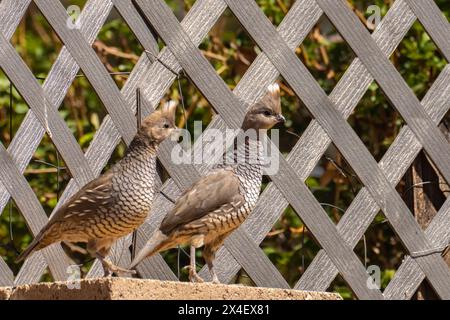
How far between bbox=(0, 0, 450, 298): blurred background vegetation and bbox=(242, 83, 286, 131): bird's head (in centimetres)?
162

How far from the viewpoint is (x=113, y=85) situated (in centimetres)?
409

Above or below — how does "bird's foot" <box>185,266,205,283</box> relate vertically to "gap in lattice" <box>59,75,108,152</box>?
below

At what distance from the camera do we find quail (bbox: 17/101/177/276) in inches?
143

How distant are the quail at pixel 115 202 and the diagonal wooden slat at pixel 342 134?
660 mm

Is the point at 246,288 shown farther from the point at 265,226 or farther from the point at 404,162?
the point at 404,162

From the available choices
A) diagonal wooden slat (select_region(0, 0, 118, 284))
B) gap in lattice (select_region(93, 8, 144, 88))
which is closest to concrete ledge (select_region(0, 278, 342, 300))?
diagonal wooden slat (select_region(0, 0, 118, 284))

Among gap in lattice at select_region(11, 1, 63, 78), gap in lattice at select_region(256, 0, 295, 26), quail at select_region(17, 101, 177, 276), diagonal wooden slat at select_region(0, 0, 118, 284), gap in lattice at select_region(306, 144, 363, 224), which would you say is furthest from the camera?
gap in lattice at select_region(11, 1, 63, 78)

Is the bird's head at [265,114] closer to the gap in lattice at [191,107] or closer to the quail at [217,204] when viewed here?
the quail at [217,204]

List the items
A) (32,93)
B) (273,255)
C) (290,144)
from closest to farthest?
(32,93) < (273,255) < (290,144)

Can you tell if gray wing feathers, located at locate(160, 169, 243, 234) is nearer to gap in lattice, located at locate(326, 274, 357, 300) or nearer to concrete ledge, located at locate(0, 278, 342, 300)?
concrete ledge, located at locate(0, 278, 342, 300)

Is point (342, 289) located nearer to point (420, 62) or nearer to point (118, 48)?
point (420, 62)

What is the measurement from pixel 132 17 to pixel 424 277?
1543 millimetres

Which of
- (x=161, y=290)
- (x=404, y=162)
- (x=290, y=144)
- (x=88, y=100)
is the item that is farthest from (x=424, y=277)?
(x=88, y=100)

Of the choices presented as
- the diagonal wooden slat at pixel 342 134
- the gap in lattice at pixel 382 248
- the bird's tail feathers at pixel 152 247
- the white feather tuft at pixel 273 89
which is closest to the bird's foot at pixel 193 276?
the bird's tail feathers at pixel 152 247
